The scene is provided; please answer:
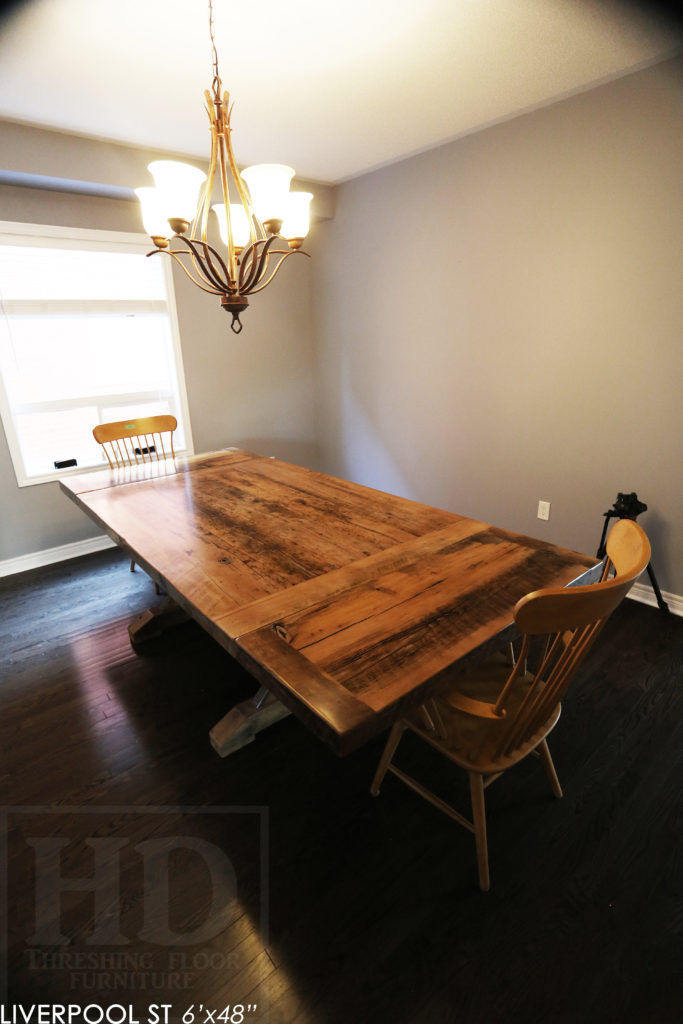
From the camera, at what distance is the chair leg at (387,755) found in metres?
1.47

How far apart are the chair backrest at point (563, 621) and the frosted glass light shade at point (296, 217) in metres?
1.56

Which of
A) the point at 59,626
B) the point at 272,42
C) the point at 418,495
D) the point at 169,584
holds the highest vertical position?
the point at 272,42

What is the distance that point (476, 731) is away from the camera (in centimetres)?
126

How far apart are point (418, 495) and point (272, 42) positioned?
2.57 m

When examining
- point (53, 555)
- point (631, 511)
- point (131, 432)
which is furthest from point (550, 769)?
point (53, 555)

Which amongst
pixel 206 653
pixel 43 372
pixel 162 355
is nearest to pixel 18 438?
pixel 43 372

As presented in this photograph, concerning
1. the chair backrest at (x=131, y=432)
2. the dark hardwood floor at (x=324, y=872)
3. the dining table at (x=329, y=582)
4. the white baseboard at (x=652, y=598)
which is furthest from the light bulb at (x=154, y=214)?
the white baseboard at (x=652, y=598)

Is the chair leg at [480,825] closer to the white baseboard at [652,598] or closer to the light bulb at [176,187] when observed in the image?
the white baseboard at [652,598]

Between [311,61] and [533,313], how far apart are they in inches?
61.4

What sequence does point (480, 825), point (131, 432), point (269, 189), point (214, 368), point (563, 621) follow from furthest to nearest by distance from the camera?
point (214, 368) → point (131, 432) → point (269, 189) → point (480, 825) → point (563, 621)

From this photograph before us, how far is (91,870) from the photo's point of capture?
4.43 feet

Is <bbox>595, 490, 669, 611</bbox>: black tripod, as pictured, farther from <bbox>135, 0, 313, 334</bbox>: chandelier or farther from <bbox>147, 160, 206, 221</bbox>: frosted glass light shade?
<bbox>147, 160, 206, 221</bbox>: frosted glass light shade

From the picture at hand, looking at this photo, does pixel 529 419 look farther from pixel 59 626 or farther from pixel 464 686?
pixel 59 626

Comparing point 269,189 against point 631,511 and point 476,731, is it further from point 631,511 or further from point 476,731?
point 631,511
